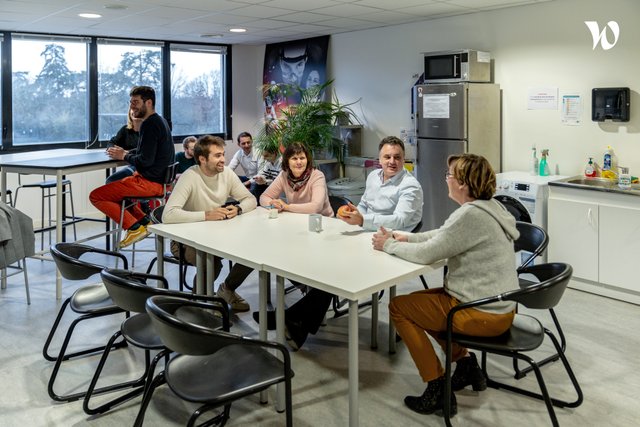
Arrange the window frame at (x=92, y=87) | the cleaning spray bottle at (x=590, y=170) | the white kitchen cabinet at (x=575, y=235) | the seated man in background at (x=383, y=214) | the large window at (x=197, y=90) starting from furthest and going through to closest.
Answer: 1. the large window at (x=197, y=90)
2. the window frame at (x=92, y=87)
3. the cleaning spray bottle at (x=590, y=170)
4. the white kitchen cabinet at (x=575, y=235)
5. the seated man in background at (x=383, y=214)

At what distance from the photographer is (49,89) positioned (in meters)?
7.36

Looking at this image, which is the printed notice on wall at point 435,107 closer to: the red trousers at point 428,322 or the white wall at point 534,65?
the white wall at point 534,65

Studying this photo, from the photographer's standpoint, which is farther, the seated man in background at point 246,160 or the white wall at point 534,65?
the seated man in background at point 246,160

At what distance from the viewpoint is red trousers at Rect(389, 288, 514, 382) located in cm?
257

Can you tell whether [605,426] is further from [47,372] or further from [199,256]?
[47,372]

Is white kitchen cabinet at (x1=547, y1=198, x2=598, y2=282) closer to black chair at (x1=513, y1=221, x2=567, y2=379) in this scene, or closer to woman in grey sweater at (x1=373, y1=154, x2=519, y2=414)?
black chair at (x1=513, y1=221, x2=567, y2=379)

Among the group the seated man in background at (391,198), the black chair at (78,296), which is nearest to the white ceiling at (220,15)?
the seated man in background at (391,198)

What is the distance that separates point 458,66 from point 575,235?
1.88 metres

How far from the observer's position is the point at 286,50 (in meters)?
8.09

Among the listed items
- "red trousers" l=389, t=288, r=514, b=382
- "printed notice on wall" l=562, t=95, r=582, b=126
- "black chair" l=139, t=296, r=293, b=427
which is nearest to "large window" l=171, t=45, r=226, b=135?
"printed notice on wall" l=562, t=95, r=582, b=126

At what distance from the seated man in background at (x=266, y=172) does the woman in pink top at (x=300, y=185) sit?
215cm

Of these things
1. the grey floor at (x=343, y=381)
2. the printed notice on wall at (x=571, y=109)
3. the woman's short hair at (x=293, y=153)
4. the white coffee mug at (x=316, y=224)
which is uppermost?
the printed notice on wall at (x=571, y=109)

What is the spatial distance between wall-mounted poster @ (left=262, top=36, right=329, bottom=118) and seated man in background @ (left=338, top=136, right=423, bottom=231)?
4045 mm

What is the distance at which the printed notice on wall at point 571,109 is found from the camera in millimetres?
5148
